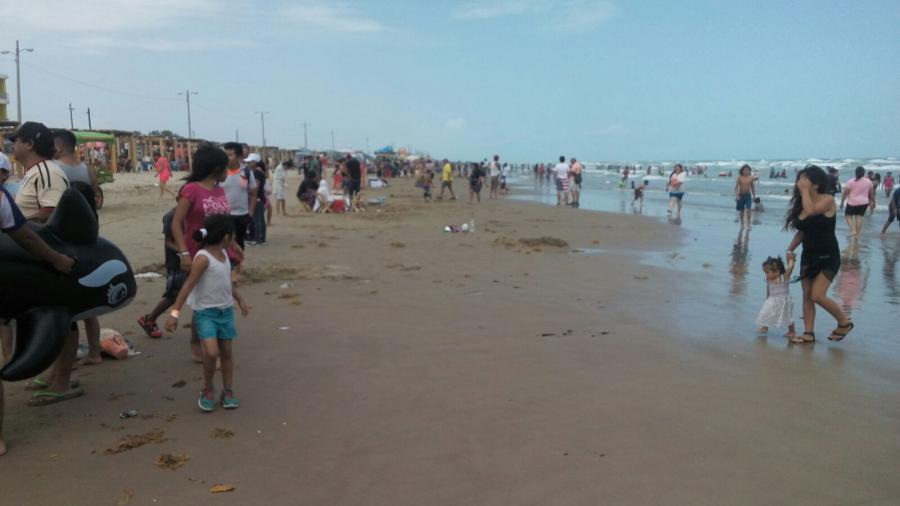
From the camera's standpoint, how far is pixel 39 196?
14.7 ft

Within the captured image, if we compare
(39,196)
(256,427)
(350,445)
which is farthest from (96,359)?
(350,445)

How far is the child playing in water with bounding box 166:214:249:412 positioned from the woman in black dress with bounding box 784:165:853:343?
511 cm

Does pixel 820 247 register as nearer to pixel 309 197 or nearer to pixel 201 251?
pixel 201 251

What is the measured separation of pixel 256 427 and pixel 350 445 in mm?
663

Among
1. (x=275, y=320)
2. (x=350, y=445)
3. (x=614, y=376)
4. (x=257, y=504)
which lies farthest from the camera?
(x=275, y=320)

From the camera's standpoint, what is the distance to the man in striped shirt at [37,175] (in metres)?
4.42

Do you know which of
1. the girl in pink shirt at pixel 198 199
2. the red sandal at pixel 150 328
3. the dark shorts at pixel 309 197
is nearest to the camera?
the girl in pink shirt at pixel 198 199

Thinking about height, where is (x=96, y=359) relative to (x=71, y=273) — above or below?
below

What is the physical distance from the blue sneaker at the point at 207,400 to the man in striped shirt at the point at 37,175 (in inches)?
63.3

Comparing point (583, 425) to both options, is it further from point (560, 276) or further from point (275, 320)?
point (560, 276)

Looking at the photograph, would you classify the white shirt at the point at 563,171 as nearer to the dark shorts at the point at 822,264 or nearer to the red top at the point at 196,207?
the dark shorts at the point at 822,264

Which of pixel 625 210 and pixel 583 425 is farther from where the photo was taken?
pixel 625 210

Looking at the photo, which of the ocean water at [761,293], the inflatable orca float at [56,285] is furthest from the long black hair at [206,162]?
the ocean water at [761,293]

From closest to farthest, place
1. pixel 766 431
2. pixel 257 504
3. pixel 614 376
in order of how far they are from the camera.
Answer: pixel 257 504, pixel 766 431, pixel 614 376
